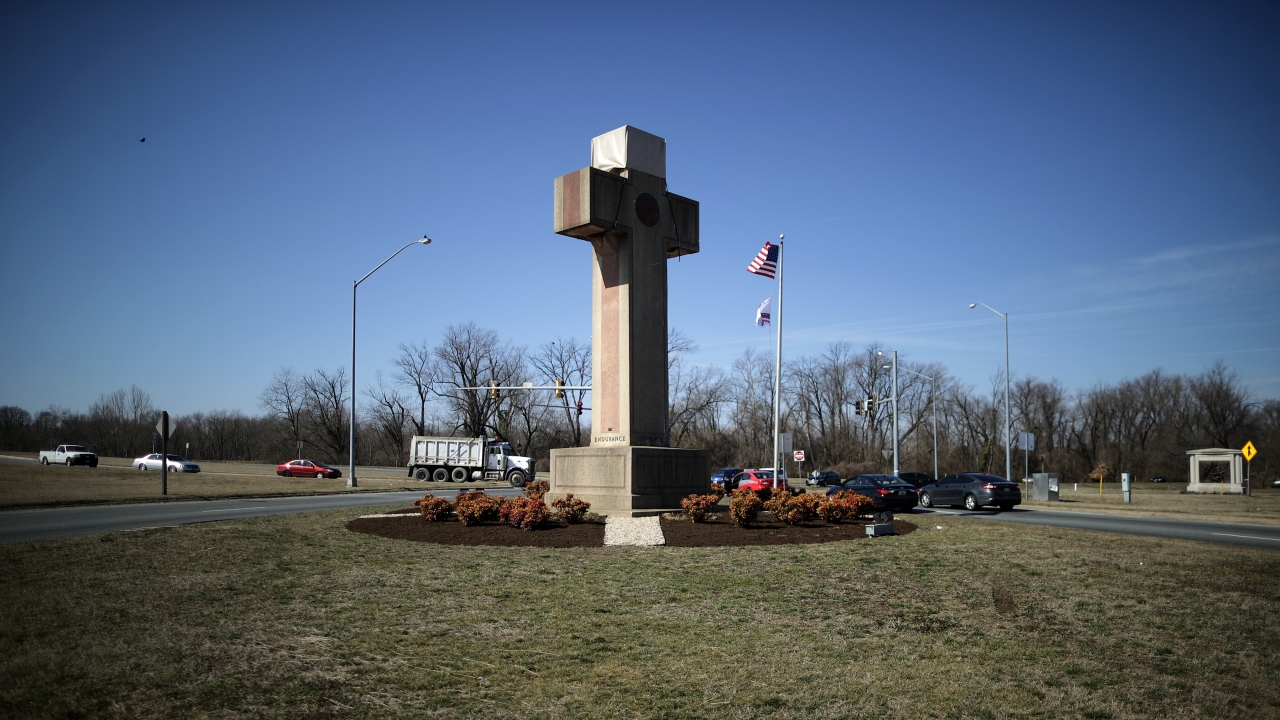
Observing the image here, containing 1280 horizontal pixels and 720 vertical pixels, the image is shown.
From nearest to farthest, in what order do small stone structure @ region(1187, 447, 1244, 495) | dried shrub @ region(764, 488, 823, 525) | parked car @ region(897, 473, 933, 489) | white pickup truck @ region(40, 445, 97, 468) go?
dried shrub @ region(764, 488, 823, 525) → parked car @ region(897, 473, 933, 489) → small stone structure @ region(1187, 447, 1244, 495) → white pickup truck @ region(40, 445, 97, 468)

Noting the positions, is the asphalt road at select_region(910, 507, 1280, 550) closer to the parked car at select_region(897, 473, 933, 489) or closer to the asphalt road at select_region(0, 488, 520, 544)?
the parked car at select_region(897, 473, 933, 489)

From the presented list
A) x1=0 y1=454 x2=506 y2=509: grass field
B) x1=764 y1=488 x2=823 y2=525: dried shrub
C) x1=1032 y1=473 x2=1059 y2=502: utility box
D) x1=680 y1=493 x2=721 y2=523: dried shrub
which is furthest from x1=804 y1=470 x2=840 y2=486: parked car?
x1=680 y1=493 x2=721 y2=523: dried shrub

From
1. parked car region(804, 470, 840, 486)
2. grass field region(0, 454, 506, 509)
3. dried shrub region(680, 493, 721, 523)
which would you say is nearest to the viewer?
dried shrub region(680, 493, 721, 523)

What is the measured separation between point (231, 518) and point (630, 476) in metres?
9.96

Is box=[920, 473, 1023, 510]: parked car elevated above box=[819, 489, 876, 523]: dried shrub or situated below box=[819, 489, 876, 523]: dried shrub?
below

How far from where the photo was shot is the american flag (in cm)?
3109

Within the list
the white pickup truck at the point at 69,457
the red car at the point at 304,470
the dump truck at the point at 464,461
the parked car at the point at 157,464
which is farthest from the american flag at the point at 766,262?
the white pickup truck at the point at 69,457

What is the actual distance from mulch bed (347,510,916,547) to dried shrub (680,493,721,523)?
0.24 metres

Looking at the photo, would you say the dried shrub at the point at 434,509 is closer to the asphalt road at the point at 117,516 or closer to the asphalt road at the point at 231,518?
the asphalt road at the point at 117,516

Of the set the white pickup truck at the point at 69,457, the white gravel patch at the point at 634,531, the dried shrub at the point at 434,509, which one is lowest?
the white pickup truck at the point at 69,457

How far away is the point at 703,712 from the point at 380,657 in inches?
110

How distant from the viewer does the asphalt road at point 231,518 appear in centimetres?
1617

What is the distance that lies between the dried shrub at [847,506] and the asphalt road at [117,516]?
543 inches

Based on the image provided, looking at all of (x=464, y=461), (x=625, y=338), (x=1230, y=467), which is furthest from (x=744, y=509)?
(x=1230, y=467)
